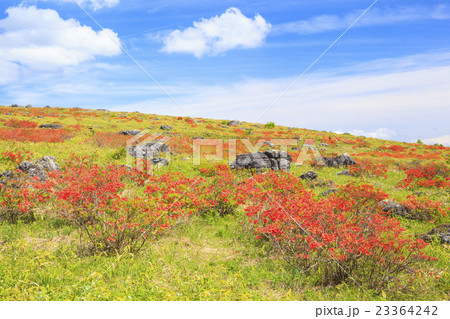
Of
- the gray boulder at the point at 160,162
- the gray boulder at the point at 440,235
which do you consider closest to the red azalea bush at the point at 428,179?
the gray boulder at the point at 440,235

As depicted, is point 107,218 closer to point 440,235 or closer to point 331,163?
point 440,235

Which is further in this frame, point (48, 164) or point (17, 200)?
point (48, 164)

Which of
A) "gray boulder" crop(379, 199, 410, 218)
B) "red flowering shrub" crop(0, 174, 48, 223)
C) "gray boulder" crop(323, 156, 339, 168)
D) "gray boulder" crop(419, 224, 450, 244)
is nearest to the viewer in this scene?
"gray boulder" crop(419, 224, 450, 244)

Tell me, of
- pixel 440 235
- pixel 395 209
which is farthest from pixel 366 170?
pixel 440 235

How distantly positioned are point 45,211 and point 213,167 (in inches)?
400

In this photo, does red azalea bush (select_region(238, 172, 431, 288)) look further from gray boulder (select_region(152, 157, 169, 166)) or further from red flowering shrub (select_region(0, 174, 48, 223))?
gray boulder (select_region(152, 157, 169, 166))

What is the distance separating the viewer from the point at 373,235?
291 inches

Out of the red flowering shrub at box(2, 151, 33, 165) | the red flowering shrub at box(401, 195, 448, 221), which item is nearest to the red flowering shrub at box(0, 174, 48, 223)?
the red flowering shrub at box(2, 151, 33, 165)

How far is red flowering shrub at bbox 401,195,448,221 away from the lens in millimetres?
11913

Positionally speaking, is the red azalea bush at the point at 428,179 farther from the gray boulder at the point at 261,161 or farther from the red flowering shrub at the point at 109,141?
the red flowering shrub at the point at 109,141

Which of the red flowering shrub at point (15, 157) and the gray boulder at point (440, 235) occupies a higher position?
the red flowering shrub at point (15, 157)

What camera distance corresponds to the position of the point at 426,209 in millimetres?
12133

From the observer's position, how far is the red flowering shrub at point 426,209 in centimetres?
1191
